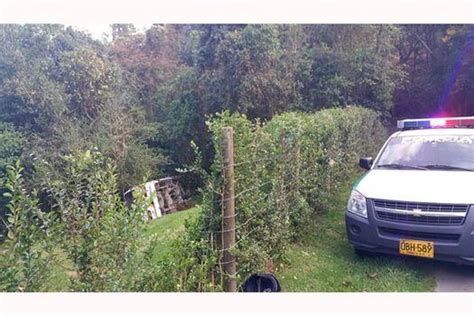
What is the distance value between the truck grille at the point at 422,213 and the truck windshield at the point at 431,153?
0.90m

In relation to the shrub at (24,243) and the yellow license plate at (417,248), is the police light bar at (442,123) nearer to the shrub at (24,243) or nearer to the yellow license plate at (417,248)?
the yellow license plate at (417,248)

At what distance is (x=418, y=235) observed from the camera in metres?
3.91

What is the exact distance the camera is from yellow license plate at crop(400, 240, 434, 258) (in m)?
3.85

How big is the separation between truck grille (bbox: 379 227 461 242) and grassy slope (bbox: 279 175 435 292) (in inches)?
19.4

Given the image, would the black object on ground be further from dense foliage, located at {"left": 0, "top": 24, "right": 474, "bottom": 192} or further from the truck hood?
dense foliage, located at {"left": 0, "top": 24, "right": 474, "bottom": 192}

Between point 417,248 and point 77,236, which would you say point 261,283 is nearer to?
point 417,248

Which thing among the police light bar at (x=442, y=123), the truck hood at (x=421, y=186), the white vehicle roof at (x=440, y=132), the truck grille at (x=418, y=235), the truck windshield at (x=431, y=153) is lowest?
the truck grille at (x=418, y=235)

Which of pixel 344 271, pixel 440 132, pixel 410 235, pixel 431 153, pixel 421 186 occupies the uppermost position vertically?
pixel 440 132

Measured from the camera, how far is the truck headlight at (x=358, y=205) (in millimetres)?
4281

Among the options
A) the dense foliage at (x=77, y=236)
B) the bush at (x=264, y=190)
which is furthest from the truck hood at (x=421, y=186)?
the dense foliage at (x=77, y=236)

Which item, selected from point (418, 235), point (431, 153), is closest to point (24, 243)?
point (418, 235)

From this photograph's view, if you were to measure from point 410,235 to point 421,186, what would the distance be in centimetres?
57

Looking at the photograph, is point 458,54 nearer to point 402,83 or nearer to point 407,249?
point 402,83

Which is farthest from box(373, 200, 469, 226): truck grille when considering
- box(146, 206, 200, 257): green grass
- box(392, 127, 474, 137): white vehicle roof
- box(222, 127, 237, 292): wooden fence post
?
box(146, 206, 200, 257): green grass
